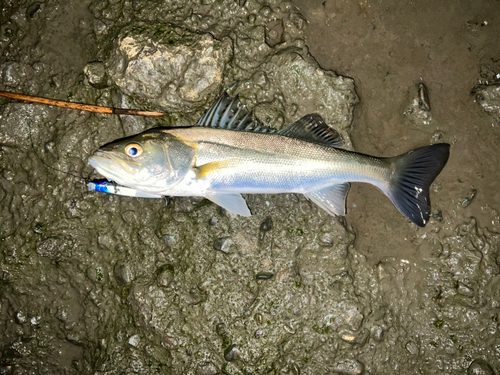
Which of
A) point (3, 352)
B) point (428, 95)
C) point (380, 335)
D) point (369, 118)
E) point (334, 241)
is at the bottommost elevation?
point (3, 352)

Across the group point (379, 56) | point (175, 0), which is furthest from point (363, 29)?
point (175, 0)

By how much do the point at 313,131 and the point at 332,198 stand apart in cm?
72

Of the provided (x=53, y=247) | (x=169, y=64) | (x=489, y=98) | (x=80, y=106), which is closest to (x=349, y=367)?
(x=489, y=98)

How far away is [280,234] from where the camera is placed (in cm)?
382

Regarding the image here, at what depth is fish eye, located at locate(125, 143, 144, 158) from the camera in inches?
129

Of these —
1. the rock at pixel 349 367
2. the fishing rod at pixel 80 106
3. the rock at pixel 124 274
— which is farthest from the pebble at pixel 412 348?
the fishing rod at pixel 80 106

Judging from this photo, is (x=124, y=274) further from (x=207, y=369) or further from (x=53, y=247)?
(x=207, y=369)

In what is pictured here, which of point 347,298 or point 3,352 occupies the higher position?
point 347,298

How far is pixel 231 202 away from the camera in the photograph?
3525 mm

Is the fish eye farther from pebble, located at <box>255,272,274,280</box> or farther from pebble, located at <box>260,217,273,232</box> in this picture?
pebble, located at <box>255,272,274,280</box>

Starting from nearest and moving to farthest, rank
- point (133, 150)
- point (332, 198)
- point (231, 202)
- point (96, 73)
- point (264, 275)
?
point (133, 150)
point (231, 202)
point (332, 198)
point (264, 275)
point (96, 73)

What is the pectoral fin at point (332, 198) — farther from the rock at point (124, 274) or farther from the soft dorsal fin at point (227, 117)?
the rock at point (124, 274)

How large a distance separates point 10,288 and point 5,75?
7.88 feet

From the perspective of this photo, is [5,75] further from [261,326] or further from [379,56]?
[379,56]
